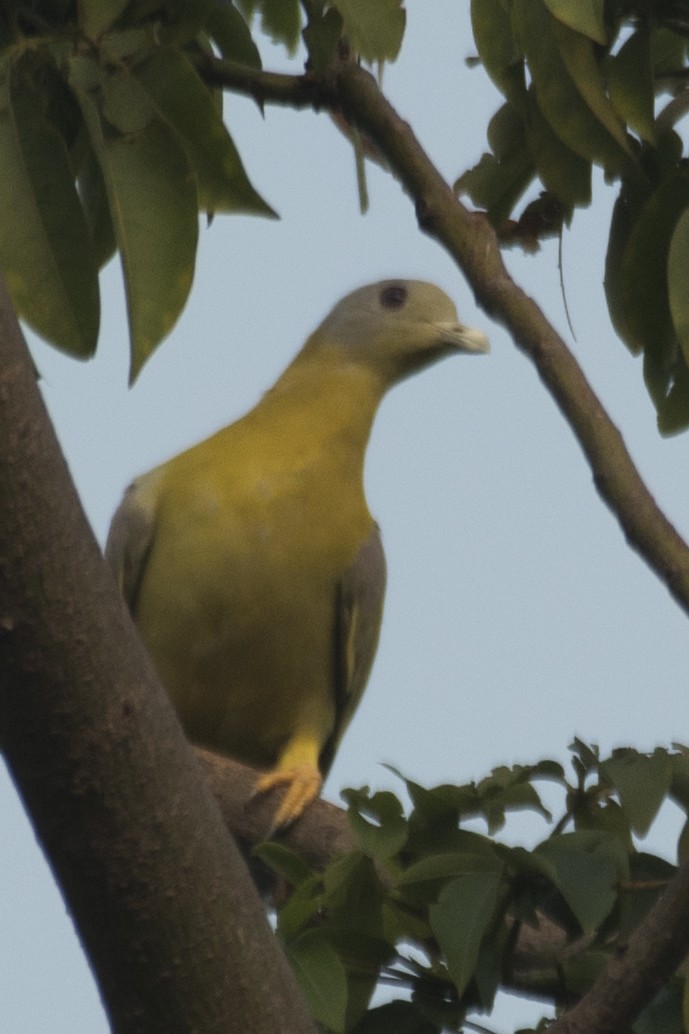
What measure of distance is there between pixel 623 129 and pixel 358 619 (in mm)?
1864

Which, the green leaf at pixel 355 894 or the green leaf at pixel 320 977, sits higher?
the green leaf at pixel 355 894

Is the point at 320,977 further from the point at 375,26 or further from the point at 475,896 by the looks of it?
the point at 375,26

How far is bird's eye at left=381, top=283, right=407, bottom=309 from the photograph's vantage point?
15.0 ft

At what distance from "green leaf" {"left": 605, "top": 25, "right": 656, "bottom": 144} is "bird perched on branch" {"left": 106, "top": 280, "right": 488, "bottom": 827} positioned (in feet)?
5.75

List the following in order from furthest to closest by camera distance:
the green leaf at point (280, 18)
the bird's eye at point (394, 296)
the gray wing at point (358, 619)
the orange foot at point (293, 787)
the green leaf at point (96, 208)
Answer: the bird's eye at point (394, 296), the gray wing at point (358, 619), the orange foot at point (293, 787), the green leaf at point (280, 18), the green leaf at point (96, 208)

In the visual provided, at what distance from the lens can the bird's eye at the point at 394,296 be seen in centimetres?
457

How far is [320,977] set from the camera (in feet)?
6.59

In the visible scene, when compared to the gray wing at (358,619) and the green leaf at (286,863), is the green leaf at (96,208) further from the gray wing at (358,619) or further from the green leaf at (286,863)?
the gray wing at (358,619)

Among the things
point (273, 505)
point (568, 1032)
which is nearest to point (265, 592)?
point (273, 505)

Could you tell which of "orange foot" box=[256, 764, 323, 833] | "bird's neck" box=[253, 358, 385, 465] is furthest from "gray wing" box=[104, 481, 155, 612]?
"orange foot" box=[256, 764, 323, 833]

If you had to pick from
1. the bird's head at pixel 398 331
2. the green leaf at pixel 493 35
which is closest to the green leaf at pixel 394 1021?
the green leaf at pixel 493 35

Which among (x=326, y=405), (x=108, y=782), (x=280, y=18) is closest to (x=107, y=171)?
(x=280, y=18)

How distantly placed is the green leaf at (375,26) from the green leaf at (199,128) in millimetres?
255

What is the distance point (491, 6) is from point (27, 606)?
1172 millimetres
